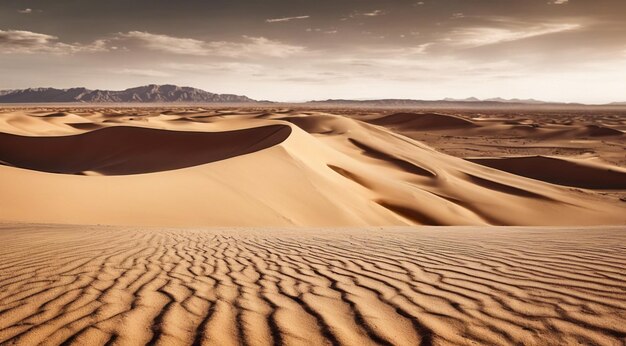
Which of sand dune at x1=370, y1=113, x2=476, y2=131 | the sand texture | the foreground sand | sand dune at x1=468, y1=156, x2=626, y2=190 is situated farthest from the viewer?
sand dune at x1=370, y1=113, x2=476, y2=131

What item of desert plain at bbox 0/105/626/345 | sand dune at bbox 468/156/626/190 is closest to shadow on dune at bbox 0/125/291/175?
desert plain at bbox 0/105/626/345

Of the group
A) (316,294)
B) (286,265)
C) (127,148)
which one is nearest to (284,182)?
(286,265)

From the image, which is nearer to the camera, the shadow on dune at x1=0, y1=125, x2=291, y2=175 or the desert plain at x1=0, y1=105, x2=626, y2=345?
the desert plain at x1=0, y1=105, x2=626, y2=345

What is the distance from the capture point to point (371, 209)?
11.2 meters

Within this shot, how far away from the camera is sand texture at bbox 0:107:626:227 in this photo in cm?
923

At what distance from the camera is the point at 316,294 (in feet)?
9.68

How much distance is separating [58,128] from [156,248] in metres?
32.6

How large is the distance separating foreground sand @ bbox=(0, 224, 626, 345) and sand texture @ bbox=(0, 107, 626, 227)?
4.42 metres

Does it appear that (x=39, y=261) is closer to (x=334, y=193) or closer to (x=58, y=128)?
(x=334, y=193)

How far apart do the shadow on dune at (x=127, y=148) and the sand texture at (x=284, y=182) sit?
0.08 m

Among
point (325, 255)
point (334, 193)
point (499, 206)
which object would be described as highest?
point (325, 255)

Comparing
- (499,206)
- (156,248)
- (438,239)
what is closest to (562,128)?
(499,206)

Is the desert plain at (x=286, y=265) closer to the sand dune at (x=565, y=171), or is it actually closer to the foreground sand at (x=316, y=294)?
the foreground sand at (x=316, y=294)

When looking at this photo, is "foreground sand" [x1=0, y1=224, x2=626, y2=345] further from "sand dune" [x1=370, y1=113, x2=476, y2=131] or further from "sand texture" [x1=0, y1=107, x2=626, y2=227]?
"sand dune" [x1=370, y1=113, x2=476, y2=131]
